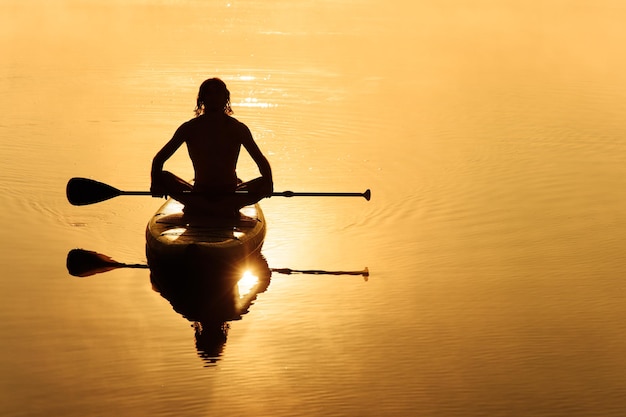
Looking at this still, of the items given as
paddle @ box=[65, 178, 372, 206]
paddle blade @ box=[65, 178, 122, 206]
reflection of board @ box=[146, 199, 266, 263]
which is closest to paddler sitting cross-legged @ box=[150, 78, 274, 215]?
reflection of board @ box=[146, 199, 266, 263]

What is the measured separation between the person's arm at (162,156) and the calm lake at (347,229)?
0.77 meters

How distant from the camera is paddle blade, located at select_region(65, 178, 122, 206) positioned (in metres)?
12.8

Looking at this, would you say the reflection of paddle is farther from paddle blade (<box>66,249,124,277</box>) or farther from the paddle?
the paddle

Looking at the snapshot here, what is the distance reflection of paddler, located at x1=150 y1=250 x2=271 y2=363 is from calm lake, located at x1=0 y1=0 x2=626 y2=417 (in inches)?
4.6

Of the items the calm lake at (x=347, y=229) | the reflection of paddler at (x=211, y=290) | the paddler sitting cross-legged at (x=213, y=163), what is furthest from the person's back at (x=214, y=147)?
the calm lake at (x=347, y=229)

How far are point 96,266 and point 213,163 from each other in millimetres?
1458

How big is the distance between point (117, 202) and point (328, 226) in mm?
2394

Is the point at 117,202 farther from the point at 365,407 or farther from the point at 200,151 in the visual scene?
the point at 365,407

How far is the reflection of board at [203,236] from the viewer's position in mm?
10945

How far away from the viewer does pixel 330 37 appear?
1043 inches

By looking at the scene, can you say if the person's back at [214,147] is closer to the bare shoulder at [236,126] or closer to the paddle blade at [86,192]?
the bare shoulder at [236,126]

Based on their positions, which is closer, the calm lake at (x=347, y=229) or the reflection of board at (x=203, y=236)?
the calm lake at (x=347, y=229)

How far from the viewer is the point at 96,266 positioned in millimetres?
11852

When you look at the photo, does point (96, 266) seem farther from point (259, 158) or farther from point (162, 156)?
point (259, 158)
